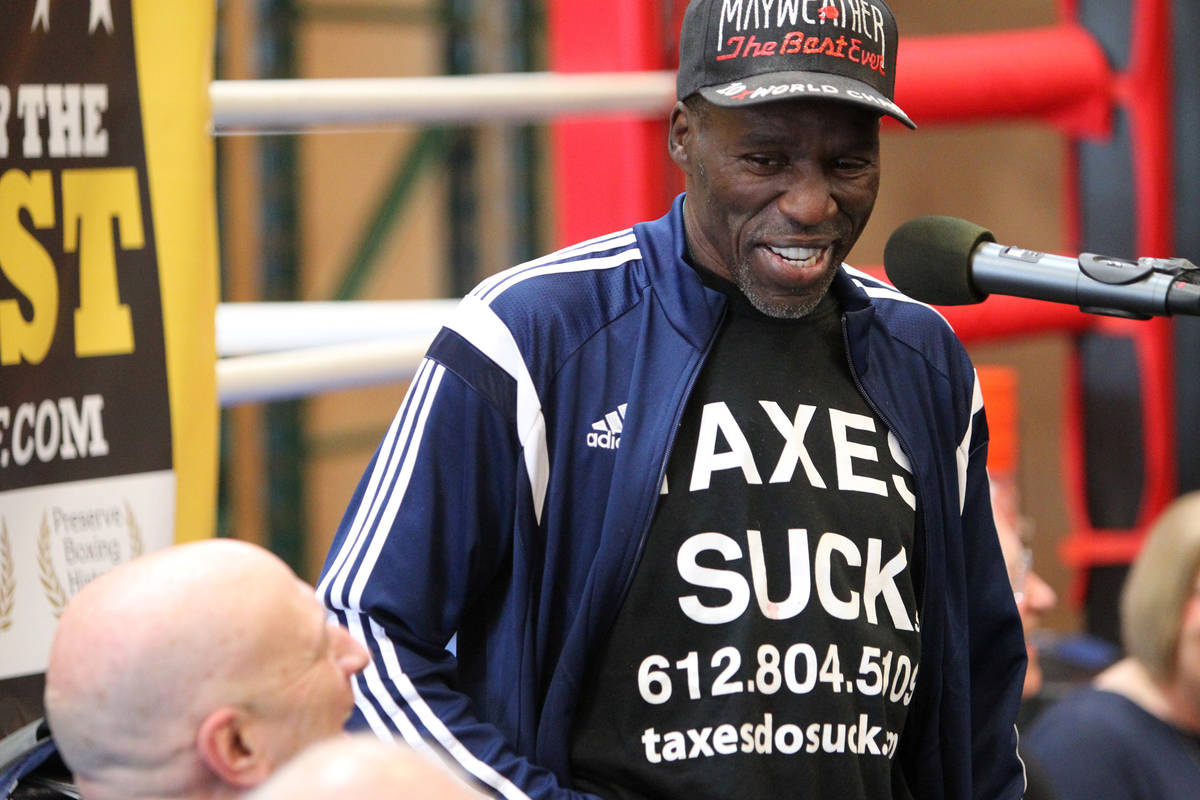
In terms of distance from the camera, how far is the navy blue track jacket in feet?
4.76

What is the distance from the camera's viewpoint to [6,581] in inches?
67.0

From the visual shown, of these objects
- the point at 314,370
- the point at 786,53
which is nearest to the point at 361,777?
the point at 786,53

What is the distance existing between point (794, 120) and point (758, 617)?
456 millimetres

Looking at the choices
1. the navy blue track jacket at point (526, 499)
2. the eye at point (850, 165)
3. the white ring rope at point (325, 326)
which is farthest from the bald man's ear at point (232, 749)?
the white ring rope at point (325, 326)

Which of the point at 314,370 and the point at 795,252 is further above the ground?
the point at 795,252

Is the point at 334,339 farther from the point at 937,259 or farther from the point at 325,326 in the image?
the point at 937,259

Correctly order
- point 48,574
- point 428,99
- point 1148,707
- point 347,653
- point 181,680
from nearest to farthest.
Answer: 1. point 181,680
2. point 347,653
3. point 48,574
4. point 428,99
5. point 1148,707

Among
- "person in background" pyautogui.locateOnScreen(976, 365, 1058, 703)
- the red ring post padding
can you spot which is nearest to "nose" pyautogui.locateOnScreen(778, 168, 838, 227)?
"person in background" pyautogui.locateOnScreen(976, 365, 1058, 703)

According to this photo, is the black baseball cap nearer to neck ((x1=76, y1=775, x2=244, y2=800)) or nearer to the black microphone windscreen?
the black microphone windscreen

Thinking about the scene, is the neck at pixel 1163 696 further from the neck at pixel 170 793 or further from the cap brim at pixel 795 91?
the neck at pixel 170 793

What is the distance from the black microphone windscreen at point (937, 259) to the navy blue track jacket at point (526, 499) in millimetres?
144

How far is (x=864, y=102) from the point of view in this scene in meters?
1.50

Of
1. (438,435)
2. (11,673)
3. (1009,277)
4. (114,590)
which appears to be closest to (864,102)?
(1009,277)

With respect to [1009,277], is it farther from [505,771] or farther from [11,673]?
[11,673]
